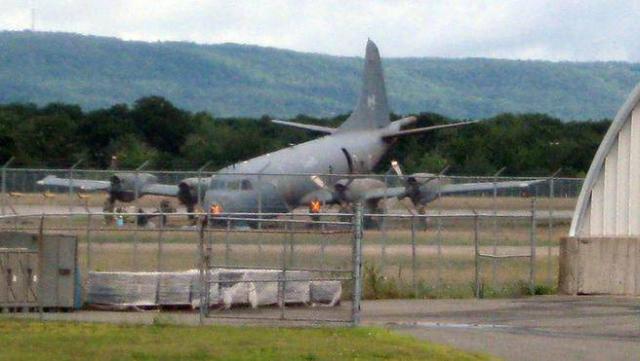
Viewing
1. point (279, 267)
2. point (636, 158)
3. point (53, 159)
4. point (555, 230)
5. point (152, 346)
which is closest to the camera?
point (152, 346)

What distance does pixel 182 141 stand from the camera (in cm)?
8269

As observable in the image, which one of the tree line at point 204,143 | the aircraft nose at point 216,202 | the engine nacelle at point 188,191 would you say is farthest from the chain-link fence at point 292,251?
the tree line at point 204,143

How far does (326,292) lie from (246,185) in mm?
22166

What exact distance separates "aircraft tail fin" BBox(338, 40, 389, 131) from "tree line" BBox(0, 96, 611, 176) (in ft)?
6.74

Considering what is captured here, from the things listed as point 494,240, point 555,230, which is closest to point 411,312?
point 494,240

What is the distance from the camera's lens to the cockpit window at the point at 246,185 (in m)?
46.3

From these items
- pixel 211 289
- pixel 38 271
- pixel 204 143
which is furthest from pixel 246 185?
pixel 204 143

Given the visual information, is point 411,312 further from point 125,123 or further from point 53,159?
point 125,123

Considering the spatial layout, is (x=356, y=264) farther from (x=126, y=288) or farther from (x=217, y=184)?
(x=217, y=184)

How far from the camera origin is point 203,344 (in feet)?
57.5

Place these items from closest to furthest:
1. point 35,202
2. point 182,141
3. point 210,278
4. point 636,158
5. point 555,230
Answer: point 210,278 < point 636,158 < point 35,202 < point 555,230 < point 182,141

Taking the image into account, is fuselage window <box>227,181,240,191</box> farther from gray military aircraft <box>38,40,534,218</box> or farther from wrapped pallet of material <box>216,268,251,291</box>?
wrapped pallet of material <box>216,268,251,291</box>

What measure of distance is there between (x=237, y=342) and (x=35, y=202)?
2107cm

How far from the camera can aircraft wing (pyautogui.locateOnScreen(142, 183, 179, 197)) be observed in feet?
148
